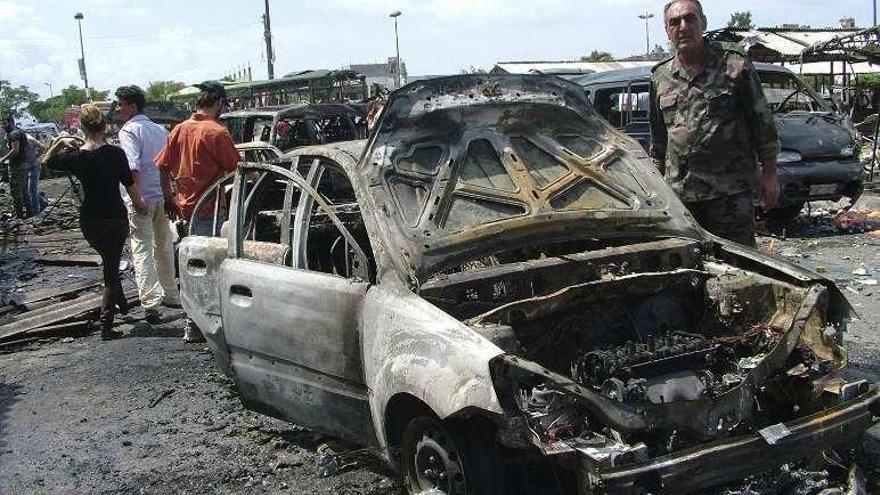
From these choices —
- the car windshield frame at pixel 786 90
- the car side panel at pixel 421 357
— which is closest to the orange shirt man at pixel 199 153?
the car side panel at pixel 421 357

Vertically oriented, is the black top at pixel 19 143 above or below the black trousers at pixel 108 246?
above

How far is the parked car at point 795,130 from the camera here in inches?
373

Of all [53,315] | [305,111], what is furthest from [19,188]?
[53,315]

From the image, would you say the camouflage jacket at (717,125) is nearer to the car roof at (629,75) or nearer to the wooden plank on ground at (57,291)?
the car roof at (629,75)

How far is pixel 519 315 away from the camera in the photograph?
3.40 m

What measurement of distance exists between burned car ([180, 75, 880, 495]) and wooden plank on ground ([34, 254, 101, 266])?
257 inches

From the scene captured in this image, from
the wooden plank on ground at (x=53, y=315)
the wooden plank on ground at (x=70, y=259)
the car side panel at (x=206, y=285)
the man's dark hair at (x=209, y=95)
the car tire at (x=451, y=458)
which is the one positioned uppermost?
the man's dark hair at (x=209, y=95)

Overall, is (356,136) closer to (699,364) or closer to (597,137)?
(597,137)

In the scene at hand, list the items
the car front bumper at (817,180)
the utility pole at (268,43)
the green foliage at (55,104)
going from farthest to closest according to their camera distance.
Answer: the green foliage at (55,104)
the utility pole at (268,43)
the car front bumper at (817,180)

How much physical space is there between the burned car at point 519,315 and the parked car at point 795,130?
518 cm

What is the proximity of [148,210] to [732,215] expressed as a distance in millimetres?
4949

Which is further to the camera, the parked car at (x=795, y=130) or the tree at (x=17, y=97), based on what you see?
the tree at (x=17, y=97)

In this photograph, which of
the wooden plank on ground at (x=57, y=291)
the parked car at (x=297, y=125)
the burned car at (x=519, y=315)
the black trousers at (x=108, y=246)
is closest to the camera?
the burned car at (x=519, y=315)

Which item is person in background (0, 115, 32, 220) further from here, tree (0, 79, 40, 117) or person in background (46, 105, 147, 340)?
tree (0, 79, 40, 117)
